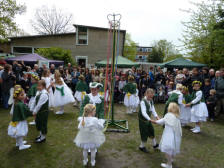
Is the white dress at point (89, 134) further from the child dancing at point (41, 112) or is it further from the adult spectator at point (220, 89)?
the adult spectator at point (220, 89)

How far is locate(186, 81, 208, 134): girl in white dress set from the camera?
553 centimetres

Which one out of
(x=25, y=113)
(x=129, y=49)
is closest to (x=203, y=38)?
(x=25, y=113)

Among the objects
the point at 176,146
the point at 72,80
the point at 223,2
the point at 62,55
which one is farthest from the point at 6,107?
the point at 223,2

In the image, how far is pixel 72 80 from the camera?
10203mm

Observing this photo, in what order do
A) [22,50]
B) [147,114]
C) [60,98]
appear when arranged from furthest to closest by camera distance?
[22,50] < [60,98] < [147,114]

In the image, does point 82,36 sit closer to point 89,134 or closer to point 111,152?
point 111,152

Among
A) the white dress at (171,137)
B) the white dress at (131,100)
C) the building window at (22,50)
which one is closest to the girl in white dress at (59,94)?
the white dress at (131,100)

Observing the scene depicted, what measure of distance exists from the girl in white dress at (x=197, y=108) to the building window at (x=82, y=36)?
59.0ft

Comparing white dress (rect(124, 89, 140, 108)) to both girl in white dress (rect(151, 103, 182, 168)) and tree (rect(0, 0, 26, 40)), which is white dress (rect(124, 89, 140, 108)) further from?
tree (rect(0, 0, 26, 40))

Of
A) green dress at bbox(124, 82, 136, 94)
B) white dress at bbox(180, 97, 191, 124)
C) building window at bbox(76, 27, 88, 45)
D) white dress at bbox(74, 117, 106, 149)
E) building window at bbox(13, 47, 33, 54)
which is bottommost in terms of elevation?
white dress at bbox(180, 97, 191, 124)

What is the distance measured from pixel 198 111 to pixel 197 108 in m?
0.11

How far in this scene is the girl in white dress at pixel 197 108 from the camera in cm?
553

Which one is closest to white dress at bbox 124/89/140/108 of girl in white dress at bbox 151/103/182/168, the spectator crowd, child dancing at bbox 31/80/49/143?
the spectator crowd

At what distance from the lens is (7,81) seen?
733 centimetres
